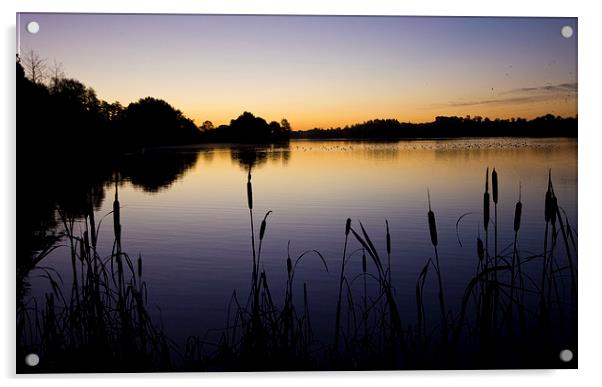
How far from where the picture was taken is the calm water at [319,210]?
4.12 m

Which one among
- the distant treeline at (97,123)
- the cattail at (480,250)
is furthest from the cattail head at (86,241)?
the cattail at (480,250)

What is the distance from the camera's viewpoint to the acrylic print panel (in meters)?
4.02

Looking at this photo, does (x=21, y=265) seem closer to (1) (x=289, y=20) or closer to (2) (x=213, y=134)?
(2) (x=213, y=134)

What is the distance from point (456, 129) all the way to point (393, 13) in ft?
2.54

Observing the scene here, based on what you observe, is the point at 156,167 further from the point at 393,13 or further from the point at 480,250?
the point at 480,250

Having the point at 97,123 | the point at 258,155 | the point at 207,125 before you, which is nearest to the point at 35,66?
the point at 97,123

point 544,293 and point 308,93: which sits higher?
point 308,93

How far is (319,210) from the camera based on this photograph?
432 cm

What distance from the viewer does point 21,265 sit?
4016mm

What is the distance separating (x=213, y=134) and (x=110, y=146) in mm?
628

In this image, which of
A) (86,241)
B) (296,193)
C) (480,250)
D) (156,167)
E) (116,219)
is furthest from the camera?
(156,167)

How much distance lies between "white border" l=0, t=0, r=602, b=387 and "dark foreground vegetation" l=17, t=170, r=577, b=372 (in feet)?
0.20

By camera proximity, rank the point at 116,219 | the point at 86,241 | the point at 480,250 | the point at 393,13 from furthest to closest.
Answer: the point at 393,13 < the point at 480,250 < the point at 86,241 < the point at 116,219
